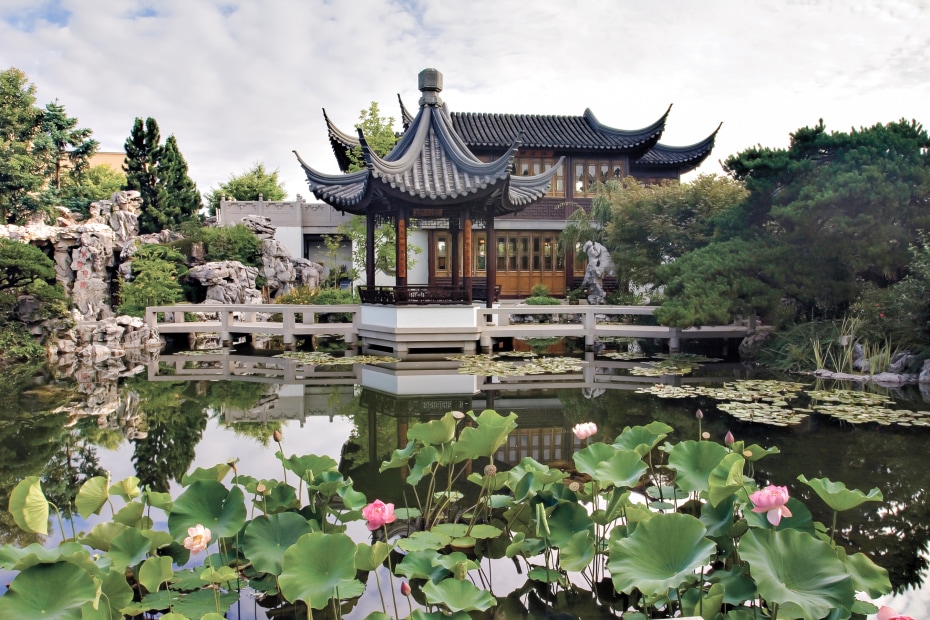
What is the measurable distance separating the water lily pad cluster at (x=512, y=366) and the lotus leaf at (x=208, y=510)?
6020 millimetres

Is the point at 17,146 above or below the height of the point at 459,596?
above

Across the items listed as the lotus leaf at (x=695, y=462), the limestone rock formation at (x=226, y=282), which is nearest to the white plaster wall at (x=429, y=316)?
the limestone rock formation at (x=226, y=282)

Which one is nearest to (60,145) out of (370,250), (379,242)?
(379,242)

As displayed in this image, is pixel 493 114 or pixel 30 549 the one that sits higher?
pixel 493 114

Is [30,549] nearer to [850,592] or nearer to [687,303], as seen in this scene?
[850,592]

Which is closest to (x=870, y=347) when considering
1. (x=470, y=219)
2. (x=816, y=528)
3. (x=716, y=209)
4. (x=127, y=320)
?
(x=716, y=209)

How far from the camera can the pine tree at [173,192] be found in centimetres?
1998

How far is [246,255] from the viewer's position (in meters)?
17.5

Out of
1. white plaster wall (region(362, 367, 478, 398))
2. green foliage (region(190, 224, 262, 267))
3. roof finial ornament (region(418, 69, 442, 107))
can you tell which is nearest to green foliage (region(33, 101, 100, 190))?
green foliage (region(190, 224, 262, 267))

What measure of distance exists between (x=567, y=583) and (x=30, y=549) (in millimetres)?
2007

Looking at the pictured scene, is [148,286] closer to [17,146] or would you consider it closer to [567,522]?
[17,146]

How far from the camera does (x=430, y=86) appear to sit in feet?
38.1

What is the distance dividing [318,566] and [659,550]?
108 cm

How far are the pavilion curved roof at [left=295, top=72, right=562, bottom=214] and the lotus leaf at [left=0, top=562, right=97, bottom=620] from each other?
7920 mm
